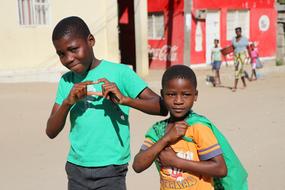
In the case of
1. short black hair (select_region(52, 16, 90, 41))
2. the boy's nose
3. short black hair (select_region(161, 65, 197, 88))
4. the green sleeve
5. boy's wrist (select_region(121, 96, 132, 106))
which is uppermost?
short black hair (select_region(52, 16, 90, 41))

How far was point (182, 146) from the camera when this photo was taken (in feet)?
6.75

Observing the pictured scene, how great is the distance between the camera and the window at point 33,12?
497 inches

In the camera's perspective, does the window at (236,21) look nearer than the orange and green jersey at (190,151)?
No

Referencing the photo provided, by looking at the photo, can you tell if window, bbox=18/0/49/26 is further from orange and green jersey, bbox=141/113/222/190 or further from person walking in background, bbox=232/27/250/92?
orange and green jersey, bbox=141/113/222/190

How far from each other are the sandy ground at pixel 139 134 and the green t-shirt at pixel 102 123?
7.01 ft

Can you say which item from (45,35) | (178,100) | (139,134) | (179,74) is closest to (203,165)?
(178,100)

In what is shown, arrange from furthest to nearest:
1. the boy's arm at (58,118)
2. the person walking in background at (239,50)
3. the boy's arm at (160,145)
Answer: the person walking in background at (239,50) → the boy's arm at (58,118) → the boy's arm at (160,145)

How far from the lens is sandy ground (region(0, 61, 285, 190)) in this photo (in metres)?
4.73

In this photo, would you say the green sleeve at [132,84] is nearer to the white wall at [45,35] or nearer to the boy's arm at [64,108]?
the boy's arm at [64,108]

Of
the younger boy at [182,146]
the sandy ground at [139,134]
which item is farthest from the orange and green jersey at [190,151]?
the sandy ground at [139,134]

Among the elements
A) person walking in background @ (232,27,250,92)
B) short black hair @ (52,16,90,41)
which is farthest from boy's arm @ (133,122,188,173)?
person walking in background @ (232,27,250,92)

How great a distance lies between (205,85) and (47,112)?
19.6ft

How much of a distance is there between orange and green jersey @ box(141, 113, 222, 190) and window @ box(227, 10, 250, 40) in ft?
58.4

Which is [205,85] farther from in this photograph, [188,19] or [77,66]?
[77,66]
